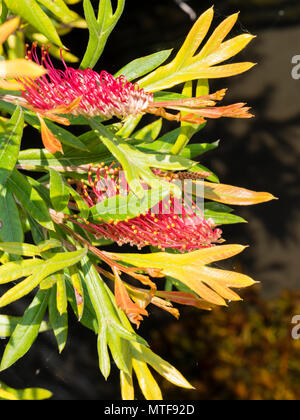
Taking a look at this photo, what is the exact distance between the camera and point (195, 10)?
1372mm

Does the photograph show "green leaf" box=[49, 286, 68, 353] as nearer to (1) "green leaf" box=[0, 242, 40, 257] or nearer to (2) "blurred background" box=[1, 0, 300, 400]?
(1) "green leaf" box=[0, 242, 40, 257]

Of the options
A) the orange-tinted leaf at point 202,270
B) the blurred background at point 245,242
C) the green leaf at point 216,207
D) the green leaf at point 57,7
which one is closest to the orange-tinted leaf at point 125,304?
A: the orange-tinted leaf at point 202,270

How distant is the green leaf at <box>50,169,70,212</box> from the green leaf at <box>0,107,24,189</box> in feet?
0.21

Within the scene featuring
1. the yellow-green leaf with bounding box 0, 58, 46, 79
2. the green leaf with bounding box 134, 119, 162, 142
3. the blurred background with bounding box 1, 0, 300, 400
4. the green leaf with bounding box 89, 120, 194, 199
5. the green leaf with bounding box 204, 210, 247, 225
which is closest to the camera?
the yellow-green leaf with bounding box 0, 58, 46, 79

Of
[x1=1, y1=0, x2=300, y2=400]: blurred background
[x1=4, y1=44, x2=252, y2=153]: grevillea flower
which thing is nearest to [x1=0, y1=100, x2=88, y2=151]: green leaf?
[x1=4, y1=44, x2=252, y2=153]: grevillea flower

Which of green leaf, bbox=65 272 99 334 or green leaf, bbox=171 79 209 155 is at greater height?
green leaf, bbox=171 79 209 155

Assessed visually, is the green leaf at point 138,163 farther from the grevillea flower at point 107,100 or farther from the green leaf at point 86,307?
the green leaf at point 86,307

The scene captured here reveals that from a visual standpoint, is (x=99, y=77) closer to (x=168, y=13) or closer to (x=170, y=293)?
(x=170, y=293)

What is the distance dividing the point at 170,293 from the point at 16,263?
0.23 meters

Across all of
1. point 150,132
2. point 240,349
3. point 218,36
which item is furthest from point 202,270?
point 240,349

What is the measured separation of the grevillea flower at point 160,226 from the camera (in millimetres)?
655

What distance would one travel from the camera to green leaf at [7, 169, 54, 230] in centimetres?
64

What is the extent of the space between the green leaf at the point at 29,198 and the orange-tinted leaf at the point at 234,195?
225mm
